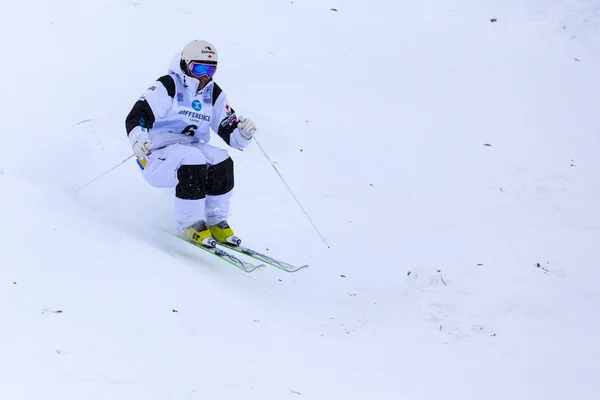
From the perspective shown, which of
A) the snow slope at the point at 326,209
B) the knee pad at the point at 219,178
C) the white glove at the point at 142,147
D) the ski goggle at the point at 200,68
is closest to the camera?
the snow slope at the point at 326,209

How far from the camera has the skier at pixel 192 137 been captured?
20.7 feet

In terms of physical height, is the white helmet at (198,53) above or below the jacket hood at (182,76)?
above

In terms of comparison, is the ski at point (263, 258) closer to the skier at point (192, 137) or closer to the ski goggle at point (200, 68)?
the skier at point (192, 137)

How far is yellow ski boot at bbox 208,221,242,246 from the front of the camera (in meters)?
6.73

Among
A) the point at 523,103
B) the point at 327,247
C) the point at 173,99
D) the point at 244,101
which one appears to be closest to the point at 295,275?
the point at 327,247

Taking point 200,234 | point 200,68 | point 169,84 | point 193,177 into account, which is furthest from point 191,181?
point 200,68

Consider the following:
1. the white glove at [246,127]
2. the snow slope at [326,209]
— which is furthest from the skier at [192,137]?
the snow slope at [326,209]

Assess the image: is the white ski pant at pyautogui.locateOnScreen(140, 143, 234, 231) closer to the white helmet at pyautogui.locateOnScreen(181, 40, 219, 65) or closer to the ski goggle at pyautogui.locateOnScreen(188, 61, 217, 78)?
the ski goggle at pyautogui.locateOnScreen(188, 61, 217, 78)

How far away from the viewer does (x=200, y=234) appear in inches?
260

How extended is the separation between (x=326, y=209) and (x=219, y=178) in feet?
5.73

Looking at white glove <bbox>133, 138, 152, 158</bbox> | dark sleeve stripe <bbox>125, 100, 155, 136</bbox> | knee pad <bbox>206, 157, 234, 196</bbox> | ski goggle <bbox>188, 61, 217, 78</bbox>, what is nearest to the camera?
white glove <bbox>133, 138, 152, 158</bbox>

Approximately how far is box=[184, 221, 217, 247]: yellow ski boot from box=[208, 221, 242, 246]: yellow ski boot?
0.17m

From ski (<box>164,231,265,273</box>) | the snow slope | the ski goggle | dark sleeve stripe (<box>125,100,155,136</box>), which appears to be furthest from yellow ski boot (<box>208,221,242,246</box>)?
the ski goggle

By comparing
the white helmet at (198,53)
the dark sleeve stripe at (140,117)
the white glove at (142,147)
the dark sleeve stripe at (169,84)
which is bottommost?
A: the white glove at (142,147)
